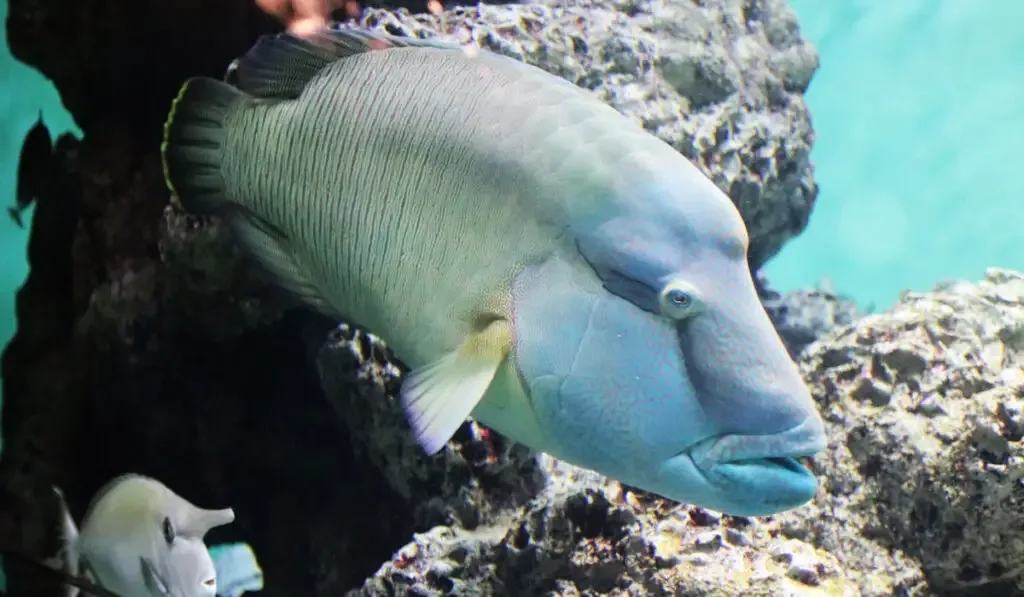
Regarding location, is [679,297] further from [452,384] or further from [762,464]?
A: [452,384]

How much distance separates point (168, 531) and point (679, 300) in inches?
61.9

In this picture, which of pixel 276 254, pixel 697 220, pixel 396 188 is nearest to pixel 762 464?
pixel 697 220

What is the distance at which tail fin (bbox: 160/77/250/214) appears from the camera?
1702 millimetres

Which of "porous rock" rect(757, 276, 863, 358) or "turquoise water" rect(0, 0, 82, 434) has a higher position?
"porous rock" rect(757, 276, 863, 358)

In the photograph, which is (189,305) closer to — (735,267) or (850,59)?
(735,267)

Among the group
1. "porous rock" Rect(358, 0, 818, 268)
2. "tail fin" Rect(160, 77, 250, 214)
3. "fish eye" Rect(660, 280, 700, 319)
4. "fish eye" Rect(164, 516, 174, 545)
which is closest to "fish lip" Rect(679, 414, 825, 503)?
"fish eye" Rect(660, 280, 700, 319)

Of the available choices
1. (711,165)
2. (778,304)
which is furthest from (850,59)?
(711,165)

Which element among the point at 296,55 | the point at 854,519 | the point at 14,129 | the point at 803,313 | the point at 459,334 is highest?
the point at 803,313

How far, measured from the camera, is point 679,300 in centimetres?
115

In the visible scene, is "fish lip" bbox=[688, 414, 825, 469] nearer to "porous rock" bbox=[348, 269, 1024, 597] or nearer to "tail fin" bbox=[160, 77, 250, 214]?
"porous rock" bbox=[348, 269, 1024, 597]

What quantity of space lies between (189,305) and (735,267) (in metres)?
2.43

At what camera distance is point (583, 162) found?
1248 mm

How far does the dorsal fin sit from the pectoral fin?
722mm

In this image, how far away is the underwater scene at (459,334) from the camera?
3.92ft
